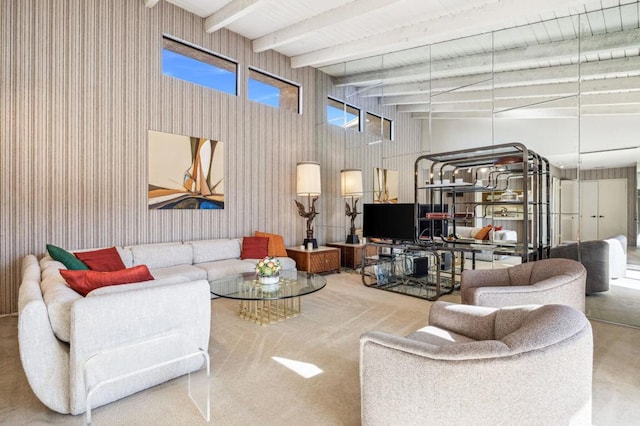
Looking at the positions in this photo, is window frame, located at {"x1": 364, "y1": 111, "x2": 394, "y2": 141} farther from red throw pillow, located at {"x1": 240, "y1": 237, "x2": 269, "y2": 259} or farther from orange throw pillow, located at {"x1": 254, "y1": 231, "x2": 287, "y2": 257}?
red throw pillow, located at {"x1": 240, "y1": 237, "x2": 269, "y2": 259}

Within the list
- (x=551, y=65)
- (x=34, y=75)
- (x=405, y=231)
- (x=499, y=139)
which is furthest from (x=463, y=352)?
(x=34, y=75)

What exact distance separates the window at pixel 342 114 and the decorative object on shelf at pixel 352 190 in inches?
39.9

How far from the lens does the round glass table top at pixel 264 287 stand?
3.14 metres

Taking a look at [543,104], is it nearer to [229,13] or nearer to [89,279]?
[229,13]

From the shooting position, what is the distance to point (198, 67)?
16.7 feet

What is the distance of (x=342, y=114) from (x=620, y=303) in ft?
17.1

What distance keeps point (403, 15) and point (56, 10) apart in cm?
423

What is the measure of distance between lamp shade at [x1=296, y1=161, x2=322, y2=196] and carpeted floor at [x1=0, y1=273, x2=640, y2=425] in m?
2.55

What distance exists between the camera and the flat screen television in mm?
4898

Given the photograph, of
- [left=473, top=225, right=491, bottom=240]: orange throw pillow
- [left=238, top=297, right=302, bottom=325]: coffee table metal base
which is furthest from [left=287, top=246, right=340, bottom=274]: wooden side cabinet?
[left=473, top=225, right=491, bottom=240]: orange throw pillow

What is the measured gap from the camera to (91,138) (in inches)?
162

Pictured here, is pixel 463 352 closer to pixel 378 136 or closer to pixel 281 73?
pixel 378 136

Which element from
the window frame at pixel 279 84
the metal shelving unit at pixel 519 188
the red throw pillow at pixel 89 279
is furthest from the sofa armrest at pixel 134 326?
the window frame at pixel 279 84

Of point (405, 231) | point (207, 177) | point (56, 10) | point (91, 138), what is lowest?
point (405, 231)
